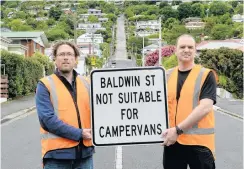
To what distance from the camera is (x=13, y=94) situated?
96.1 ft

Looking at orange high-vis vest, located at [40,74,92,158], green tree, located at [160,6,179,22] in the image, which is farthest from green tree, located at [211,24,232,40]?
orange high-vis vest, located at [40,74,92,158]

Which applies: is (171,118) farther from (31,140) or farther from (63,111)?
(31,140)

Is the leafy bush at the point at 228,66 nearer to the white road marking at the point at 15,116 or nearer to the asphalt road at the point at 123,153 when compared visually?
the white road marking at the point at 15,116

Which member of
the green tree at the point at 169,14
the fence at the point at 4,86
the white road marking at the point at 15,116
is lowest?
the white road marking at the point at 15,116

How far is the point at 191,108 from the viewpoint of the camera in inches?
179

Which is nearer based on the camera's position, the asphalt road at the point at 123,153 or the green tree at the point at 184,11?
the asphalt road at the point at 123,153

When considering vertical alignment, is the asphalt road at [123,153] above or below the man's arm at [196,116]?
below

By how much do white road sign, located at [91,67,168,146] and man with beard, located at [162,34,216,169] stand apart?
272mm

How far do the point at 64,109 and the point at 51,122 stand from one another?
0.53 ft

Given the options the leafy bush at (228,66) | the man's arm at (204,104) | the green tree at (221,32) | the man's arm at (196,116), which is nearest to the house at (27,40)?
the leafy bush at (228,66)

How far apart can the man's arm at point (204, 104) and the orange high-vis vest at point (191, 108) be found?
0.05m

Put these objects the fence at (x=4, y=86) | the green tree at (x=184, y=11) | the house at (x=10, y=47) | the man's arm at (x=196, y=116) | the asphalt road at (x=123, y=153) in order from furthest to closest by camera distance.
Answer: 1. the green tree at (x=184, y=11)
2. the house at (x=10, y=47)
3. the fence at (x=4, y=86)
4. the asphalt road at (x=123, y=153)
5. the man's arm at (x=196, y=116)

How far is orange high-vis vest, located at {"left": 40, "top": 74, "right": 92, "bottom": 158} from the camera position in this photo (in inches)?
169

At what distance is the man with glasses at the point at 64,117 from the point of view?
4.28 meters
